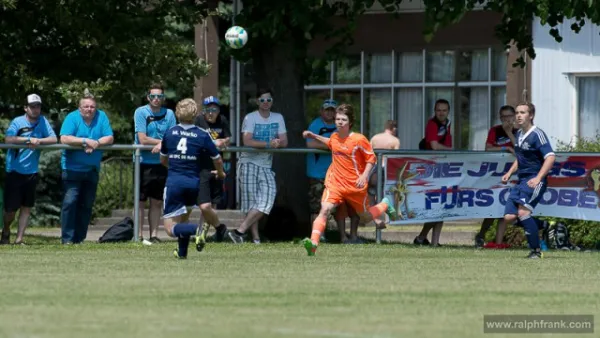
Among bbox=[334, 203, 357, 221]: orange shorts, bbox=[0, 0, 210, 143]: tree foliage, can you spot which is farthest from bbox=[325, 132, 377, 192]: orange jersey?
bbox=[0, 0, 210, 143]: tree foliage

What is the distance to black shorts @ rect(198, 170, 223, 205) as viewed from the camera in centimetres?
1854

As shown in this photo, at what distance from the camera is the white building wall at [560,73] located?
27250 mm

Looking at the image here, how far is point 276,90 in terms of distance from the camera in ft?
72.8

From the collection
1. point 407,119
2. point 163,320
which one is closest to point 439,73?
point 407,119

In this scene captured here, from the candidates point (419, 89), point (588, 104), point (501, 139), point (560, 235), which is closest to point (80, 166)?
point (501, 139)

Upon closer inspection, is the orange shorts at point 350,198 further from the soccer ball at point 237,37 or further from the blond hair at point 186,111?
the soccer ball at point 237,37

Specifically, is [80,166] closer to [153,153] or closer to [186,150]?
A: [153,153]

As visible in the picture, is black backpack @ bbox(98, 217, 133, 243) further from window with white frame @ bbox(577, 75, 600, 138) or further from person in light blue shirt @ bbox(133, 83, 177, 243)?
window with white frame @ bbox(577, 75, 600, 138)

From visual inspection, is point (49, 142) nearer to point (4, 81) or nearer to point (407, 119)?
point (4, 81)

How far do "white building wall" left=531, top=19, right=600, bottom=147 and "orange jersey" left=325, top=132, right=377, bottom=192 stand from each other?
33.7ft

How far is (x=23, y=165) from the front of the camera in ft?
63.9

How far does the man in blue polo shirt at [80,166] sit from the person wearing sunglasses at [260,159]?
1967mm

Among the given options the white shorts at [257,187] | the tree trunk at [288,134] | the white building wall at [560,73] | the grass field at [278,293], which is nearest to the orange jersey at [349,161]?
the grass field at [278,293]

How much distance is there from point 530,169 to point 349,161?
220 centimetres
